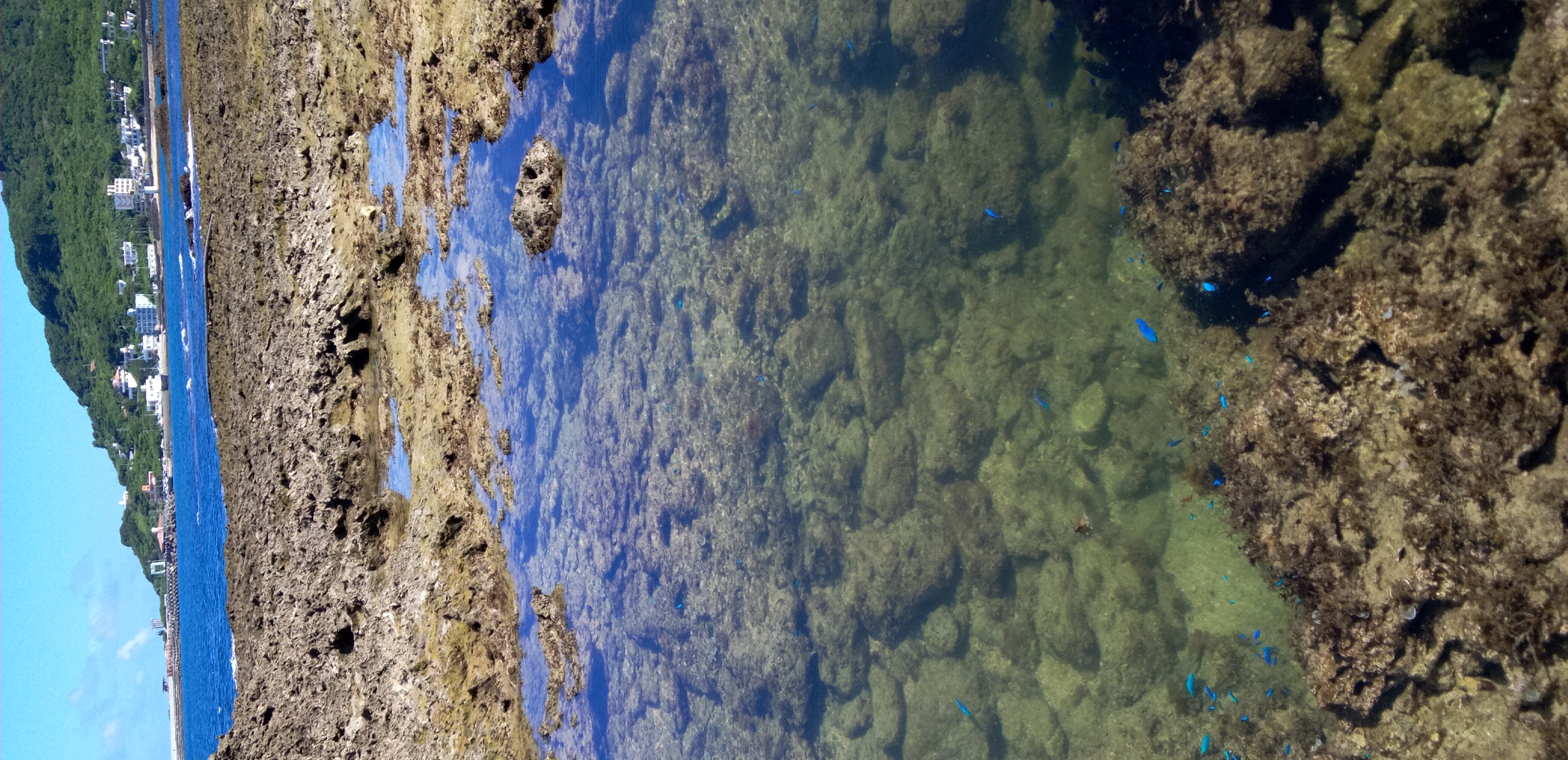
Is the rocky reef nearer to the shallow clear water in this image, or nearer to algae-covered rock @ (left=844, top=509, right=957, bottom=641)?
the shallow clear water

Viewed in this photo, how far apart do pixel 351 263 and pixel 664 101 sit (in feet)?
18.9

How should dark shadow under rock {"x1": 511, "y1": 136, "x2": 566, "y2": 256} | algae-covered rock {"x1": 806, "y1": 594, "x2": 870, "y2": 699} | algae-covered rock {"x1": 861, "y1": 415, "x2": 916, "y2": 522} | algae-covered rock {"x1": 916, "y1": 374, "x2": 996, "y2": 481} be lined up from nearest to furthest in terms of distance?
1. dark shadow under rock {"x1": 511, "y1": 136, "x2": 566, "y2": 256}
2. algae-covered rock {"x1": 916, "y1": 374, "x2": 996, "y2": 481}
3. algae-covered rock {"x1": 861, "y1": 415, "x2": 916, "y2": 522}
4. algae-covered rock {"x1": 806, "y1": 594, "x2": 870, "y2": 699}

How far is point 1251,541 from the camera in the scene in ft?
16.6

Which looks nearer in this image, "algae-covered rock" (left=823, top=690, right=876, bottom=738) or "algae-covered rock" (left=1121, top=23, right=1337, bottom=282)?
"algae-covered rock" (left=1121, top=23, right=1337, bottom=282)

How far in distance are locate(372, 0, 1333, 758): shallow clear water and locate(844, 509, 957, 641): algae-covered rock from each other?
0.12 feet

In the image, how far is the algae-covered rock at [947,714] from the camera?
26.0ft

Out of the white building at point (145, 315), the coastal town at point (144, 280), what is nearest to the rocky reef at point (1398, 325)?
the coastal town at point (144, 280)

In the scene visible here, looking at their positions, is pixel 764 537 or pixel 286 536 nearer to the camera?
pixel 286 536

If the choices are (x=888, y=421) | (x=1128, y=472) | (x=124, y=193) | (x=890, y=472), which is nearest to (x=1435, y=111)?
(x=1128, y=472)

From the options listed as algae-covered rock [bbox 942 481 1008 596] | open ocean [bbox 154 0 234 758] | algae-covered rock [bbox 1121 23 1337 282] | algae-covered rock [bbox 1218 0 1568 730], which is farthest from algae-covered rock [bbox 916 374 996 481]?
open ocean [bbox 154 0 234 758]

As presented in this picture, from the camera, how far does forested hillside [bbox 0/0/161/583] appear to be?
17922 mm

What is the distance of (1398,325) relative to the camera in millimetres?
3951

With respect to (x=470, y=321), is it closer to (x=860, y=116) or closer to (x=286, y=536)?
(x=286, y=536)

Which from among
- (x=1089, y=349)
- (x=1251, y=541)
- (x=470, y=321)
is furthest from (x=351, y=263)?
(x=1251, y=541)
